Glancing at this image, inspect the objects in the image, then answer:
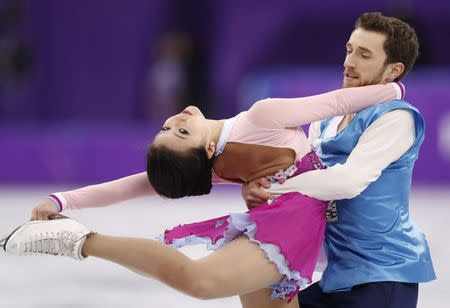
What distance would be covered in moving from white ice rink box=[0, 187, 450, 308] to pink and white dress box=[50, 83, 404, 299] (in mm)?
1456

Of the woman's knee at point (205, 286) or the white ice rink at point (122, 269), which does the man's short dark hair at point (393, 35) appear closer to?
the woman's knee at point (205, 286)

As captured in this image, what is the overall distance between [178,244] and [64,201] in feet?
1.57

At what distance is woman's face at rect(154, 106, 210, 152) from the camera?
3.62 metres

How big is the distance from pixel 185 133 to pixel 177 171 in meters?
0.15

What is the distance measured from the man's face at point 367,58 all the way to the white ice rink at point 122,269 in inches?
64.3

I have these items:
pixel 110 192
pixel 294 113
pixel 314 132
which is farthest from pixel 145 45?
pixel 294 113

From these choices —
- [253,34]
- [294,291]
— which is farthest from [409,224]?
[253,34]

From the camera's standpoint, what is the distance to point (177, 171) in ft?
11.8

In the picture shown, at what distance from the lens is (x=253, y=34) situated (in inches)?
512

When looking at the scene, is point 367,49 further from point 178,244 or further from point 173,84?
point 173,84

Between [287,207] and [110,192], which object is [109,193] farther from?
[287,207]

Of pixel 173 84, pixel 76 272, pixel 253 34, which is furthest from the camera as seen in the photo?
pixel 253 34

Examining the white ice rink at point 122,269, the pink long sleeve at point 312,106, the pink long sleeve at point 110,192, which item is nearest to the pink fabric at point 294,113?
the pink long sleeve at point 312,106

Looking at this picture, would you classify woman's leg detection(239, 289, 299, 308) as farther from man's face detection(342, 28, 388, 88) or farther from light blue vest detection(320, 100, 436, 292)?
man's face detection(342, 28, 388, 88)
